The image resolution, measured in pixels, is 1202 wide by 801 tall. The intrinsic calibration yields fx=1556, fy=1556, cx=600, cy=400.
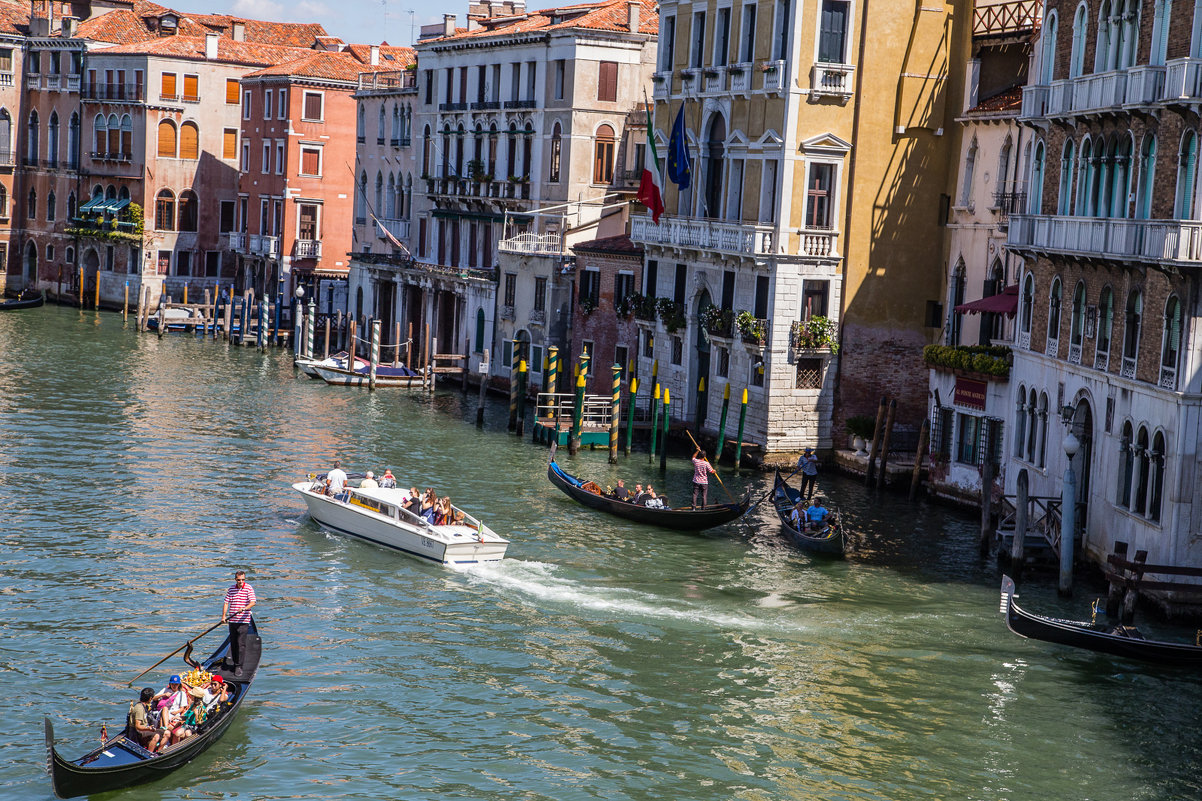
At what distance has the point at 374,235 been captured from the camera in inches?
2512

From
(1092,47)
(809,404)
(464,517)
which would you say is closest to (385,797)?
(464,517)

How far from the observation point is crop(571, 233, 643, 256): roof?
4484cm

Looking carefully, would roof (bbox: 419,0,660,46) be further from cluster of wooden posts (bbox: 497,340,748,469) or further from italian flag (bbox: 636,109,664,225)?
cluster of wooden posts (bbox: 497,340,748,469)

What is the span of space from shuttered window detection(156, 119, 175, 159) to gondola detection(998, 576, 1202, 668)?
5602 centimetres

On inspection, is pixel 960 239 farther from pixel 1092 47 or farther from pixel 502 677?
pixel 502 677

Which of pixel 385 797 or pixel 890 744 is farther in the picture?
pixel 890 744

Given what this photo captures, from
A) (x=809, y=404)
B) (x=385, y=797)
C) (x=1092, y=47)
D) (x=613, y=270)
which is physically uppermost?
(x=1092, y=47)

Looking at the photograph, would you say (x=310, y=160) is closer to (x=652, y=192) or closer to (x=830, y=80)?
(x=652, y=192)

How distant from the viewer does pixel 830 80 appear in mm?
37156

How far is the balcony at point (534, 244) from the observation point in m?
47.8

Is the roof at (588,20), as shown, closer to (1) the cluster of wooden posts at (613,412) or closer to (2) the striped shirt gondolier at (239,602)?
(1) the cluster of wooden posts at (613,412)

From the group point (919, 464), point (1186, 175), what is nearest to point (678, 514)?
point (919, 464)

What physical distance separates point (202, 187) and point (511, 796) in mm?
59463

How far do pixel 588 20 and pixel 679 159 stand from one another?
483 inches
